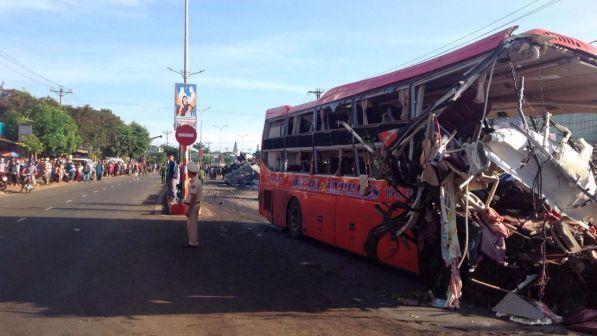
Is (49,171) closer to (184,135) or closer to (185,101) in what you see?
(185,101)

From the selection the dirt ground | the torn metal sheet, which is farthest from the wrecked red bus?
the dirt ground

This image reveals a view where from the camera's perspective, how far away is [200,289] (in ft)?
24.3

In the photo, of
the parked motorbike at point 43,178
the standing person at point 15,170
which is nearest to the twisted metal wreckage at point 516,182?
the standing person at point 15,170

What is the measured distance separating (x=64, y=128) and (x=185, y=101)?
3599 centimetres

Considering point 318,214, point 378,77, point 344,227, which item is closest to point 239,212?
point 318,214

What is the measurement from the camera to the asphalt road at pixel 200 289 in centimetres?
575

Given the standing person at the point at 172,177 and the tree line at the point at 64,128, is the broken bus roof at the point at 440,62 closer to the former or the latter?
the standing person at the point at 172,177

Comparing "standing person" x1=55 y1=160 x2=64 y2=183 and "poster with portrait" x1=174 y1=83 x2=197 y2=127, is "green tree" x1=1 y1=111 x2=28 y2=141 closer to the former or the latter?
"standing person" x1=55 y1=160 x2=64 y2=183

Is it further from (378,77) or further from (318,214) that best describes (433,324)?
(318,214)

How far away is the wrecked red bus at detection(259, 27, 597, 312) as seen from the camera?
245 inches

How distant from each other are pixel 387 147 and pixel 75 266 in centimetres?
543

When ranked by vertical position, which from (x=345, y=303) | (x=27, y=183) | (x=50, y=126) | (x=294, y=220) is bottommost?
(x=345, y=303)

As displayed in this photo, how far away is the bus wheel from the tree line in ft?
109

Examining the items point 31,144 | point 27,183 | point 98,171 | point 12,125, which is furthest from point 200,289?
point 12,125
